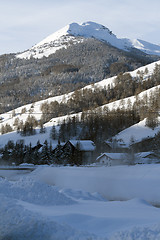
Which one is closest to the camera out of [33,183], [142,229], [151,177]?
[142,229]

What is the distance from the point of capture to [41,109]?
484 ft

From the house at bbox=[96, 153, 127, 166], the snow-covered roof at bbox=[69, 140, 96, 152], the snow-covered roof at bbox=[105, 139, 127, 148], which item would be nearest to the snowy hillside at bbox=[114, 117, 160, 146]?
the snow-covered roof at bbox=[105, 139, 127, 148]

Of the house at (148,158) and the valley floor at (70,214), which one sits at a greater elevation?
the valley floor at (70,214)

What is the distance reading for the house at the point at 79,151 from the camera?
6234 centimetres

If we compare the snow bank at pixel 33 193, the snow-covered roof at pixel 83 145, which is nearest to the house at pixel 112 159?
the snow-covered roof at pixel 83 145

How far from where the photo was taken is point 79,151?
2618 inches

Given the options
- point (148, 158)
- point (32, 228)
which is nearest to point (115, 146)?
point (148, 158)

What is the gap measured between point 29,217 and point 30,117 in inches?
4932

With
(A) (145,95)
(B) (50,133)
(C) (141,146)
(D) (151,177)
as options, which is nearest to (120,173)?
(D) (151,177)

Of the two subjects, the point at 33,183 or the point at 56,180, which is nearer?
the point at 33,183

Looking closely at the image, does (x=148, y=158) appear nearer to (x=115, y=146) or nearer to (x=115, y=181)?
(x=115, y=146)

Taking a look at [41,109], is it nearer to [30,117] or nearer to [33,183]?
[30,117]

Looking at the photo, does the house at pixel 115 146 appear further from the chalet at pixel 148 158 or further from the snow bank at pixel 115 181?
the snow bank at pixel 115 181

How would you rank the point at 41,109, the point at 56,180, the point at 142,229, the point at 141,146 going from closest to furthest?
1. the point at 142,229
2. the point at 56,180
3. the point at 141,146
4. the point at 41,109
